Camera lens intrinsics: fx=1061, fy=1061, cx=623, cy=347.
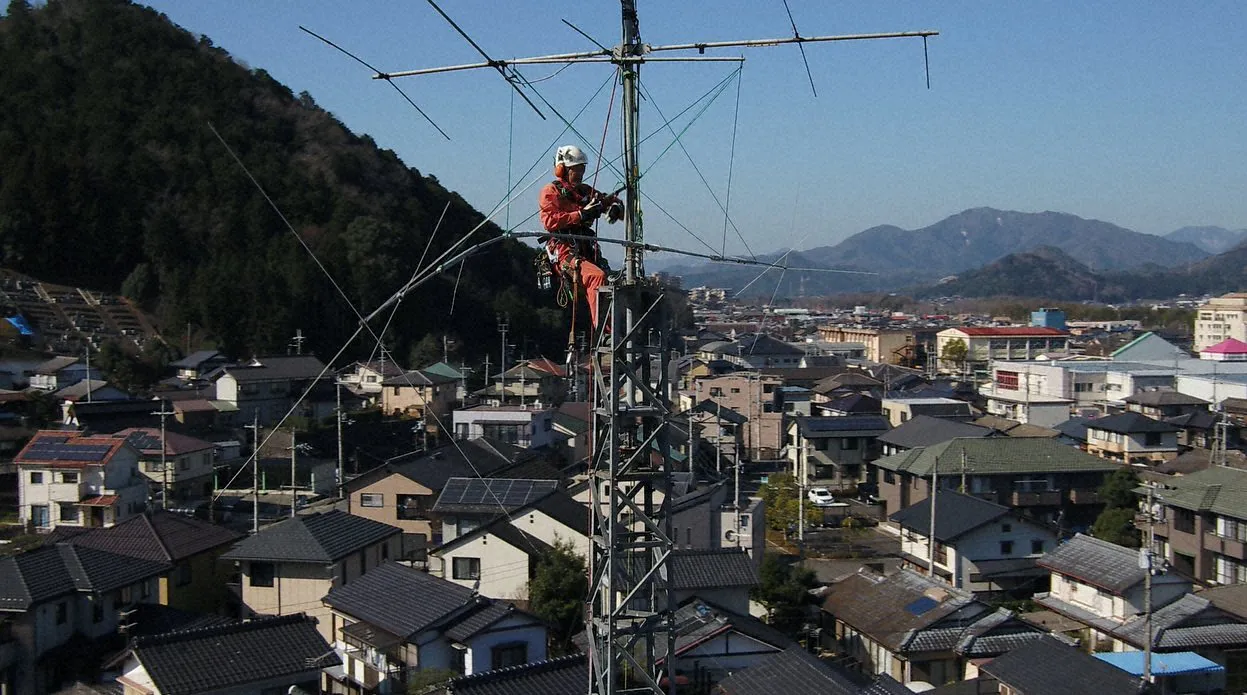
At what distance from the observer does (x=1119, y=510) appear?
16094 millimetres

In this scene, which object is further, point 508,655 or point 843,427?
point 843,427

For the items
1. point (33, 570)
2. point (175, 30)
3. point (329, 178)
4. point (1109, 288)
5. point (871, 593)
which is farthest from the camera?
point (1109, 288)

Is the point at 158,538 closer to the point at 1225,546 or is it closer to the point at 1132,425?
the point at 1225,546

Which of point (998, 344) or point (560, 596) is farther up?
point (998, 344)

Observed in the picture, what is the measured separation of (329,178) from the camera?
41562mm

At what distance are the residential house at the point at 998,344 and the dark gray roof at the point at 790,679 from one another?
3883 centimetres

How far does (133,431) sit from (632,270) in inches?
694

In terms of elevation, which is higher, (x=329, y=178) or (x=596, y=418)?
(x=329, y=178)

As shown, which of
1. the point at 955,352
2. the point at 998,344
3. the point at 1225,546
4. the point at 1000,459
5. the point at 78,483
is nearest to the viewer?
the point at 1225,546

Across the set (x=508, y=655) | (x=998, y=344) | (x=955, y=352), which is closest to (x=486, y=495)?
(x=508, y=655)

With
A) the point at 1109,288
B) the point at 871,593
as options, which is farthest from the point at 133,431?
the point at 1109,288

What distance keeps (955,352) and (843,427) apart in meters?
25.0

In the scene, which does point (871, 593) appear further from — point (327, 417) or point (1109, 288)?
point (1109, 288)

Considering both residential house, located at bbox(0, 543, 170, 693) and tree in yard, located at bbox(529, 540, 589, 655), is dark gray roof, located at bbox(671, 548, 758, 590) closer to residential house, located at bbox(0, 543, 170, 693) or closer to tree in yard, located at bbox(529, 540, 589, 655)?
tree in yard, located at bbox(529, 540, 589, 655)
